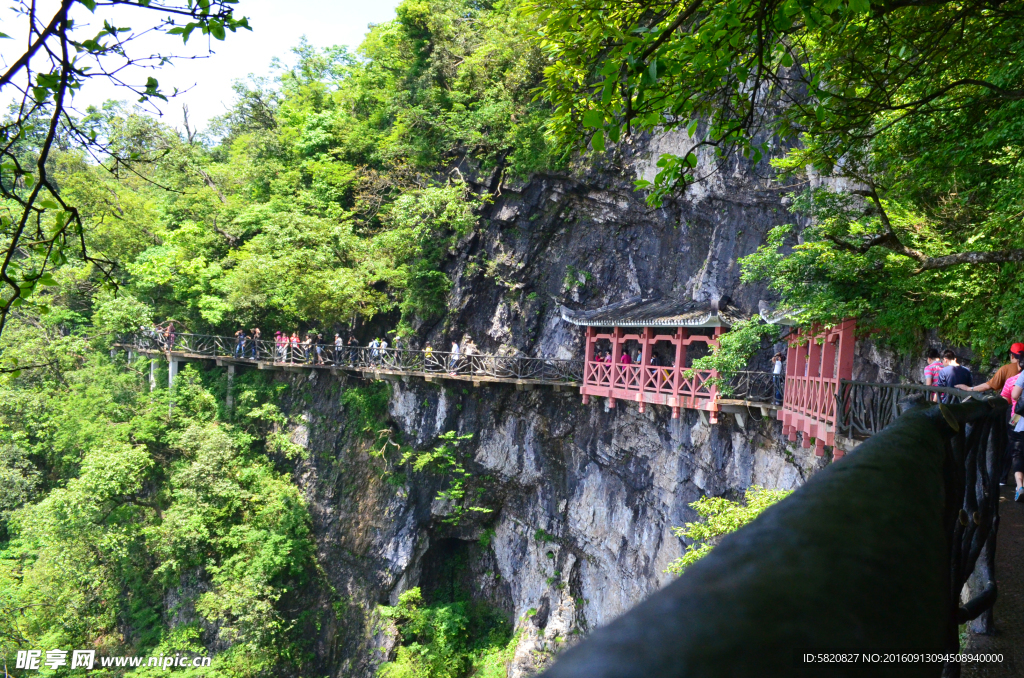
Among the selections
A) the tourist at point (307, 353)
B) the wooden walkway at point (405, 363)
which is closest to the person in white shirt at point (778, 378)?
the wooden walkway at point (405, 363)

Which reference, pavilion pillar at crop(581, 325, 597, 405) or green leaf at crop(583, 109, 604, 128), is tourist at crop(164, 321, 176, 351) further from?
green leaf at crop(583, 109, 604, 128)

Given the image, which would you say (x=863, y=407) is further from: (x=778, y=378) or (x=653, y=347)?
(x=653, y=347)

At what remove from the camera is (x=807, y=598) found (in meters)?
0.41

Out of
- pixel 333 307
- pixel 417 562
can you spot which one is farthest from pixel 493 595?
pixel 333 307

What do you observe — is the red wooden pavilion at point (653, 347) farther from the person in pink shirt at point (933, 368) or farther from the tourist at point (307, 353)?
the tourist at point (307, 353)

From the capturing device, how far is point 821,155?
4688 mm

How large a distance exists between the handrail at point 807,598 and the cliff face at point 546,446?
12486mm

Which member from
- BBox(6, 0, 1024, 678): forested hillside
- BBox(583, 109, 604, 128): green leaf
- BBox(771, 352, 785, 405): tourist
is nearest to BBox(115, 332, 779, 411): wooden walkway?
BBox(771, 352, 785, 405): tourist

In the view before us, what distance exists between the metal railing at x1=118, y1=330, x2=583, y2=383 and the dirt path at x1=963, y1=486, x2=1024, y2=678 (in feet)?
39.2

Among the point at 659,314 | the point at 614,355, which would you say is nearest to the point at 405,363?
the point at 614,355

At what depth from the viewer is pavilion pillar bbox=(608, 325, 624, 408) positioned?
48.1ft

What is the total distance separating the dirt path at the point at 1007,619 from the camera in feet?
7.52

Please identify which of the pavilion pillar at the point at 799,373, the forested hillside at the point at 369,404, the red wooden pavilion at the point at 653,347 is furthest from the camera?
the forested hillside at the point at 369,404

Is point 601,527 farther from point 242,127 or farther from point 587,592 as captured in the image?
point 242,127
